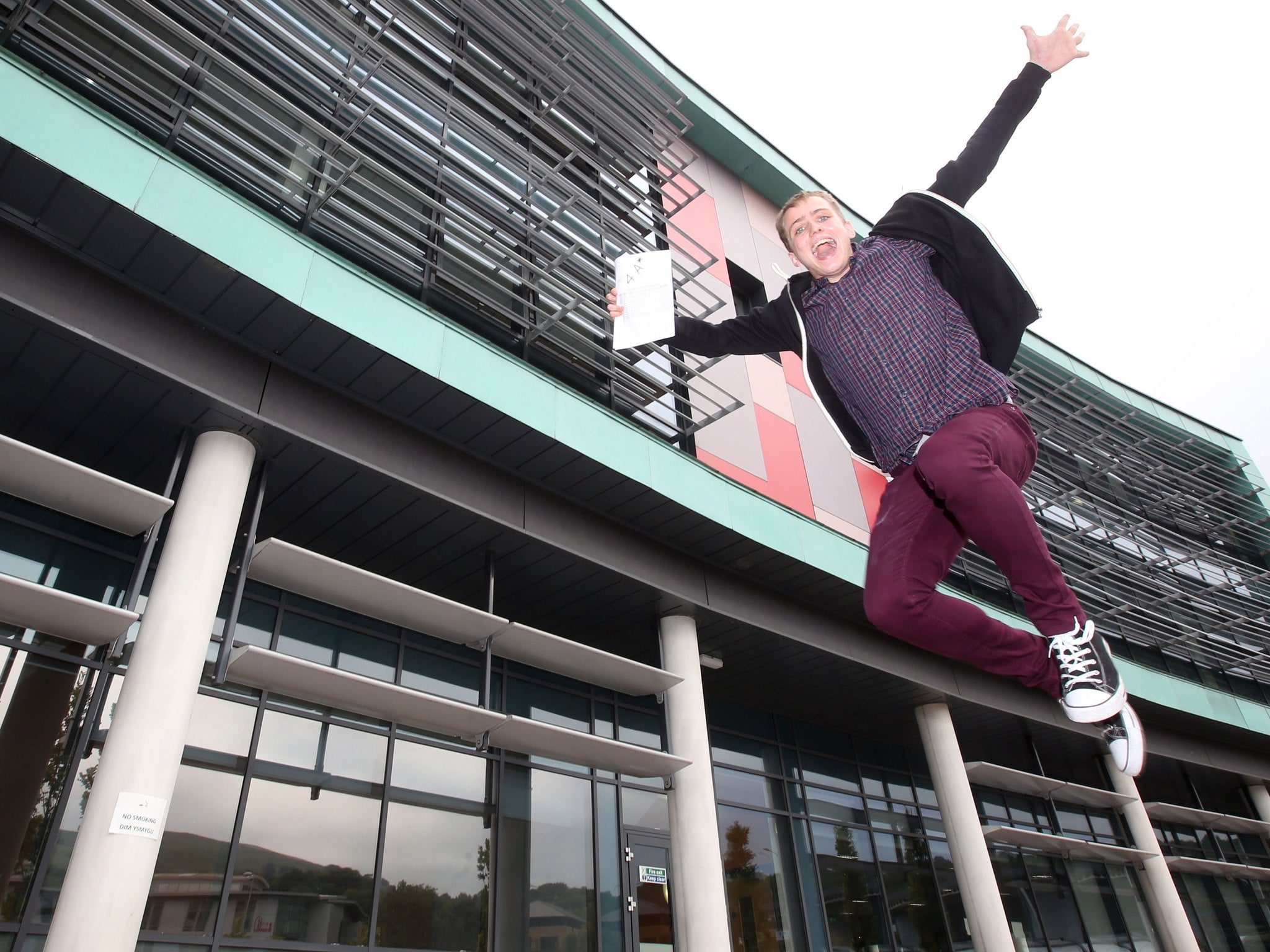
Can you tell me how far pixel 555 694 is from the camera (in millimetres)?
10344

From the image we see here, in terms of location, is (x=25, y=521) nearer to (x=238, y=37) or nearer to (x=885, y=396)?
(x=238, y=37)

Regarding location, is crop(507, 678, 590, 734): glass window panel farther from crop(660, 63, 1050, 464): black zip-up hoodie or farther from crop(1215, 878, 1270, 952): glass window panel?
crop(1215, 878, 1270, 952): glass window panel

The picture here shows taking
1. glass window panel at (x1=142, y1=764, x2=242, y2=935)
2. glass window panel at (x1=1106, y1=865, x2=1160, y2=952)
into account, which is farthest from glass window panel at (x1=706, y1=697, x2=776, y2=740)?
glass window panel at (x1=1106, y1=865, x2=1160, y2=952)

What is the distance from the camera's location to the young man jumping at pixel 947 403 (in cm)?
255

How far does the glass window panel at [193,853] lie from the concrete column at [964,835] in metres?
9.11

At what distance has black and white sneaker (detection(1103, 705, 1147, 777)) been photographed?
2457mm

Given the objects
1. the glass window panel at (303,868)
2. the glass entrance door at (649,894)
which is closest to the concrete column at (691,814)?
the glass entrance door at (649,894)

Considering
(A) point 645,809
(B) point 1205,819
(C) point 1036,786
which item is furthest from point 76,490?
(B) point 1205,819

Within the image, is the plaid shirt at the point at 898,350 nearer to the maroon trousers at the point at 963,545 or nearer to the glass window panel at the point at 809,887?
the maroon trousers at the point at 963,545

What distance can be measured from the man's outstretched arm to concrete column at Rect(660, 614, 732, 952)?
7054mm

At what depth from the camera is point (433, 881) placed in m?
8.22

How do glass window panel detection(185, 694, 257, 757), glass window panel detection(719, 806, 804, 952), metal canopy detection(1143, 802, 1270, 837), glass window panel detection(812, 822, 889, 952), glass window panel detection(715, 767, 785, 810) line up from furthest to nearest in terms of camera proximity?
metal canopy detection(1143, 802, 1270, 837) → glass window panel detection(812, 822, 889, 952) → glass window panel detection(715, 767, 785, 810) → glass window panel detection(719, 806, 804, 952) → glass window panel detection(185, 694, 257, 757)

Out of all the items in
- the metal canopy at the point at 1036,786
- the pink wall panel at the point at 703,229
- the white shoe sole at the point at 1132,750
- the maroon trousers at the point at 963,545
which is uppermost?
the pink wall panel at the point at 703,229

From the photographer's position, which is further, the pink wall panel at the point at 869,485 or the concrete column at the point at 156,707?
the pink wall panel at the point at 869,485
